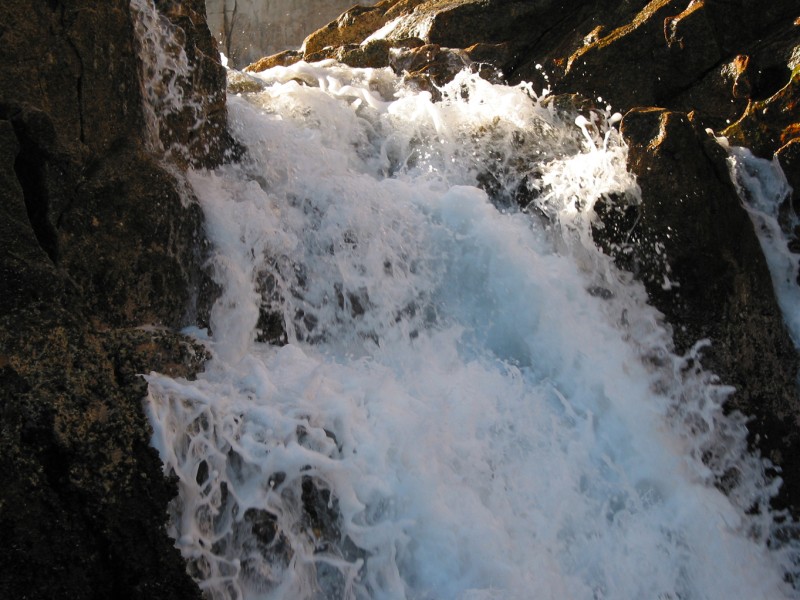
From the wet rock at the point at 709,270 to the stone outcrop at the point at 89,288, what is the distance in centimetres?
246

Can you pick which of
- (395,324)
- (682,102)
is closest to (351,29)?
(682,102)

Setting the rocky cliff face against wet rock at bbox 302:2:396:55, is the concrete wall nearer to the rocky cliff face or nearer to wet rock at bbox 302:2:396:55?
wet rock at bbox 302:2:396:55

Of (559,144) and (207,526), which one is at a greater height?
(559,144)

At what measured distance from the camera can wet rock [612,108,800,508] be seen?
3941 mm

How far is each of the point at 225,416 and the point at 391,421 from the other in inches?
27.8

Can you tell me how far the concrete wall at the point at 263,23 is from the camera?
45.8 ft

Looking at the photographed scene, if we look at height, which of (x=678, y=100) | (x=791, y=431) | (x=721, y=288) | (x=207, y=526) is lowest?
(x=207, y=526)

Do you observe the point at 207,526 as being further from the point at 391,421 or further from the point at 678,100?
the point at 678,100

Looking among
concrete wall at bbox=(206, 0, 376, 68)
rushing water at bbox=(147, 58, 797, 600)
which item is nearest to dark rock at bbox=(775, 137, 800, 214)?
rushing water at bbox=(147, 58, 797, 600)

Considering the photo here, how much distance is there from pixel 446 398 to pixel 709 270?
1.74 metres

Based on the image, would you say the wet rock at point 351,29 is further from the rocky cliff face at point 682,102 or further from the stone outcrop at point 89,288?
the stone outcrop at point 89,288

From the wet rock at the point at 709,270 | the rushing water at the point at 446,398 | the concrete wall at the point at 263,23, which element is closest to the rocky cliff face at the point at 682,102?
the wet rock at the point at 709,270

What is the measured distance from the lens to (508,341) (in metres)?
3.86

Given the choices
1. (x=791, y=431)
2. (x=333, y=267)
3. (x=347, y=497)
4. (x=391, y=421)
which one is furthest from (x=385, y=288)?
(x=791, y=431)
